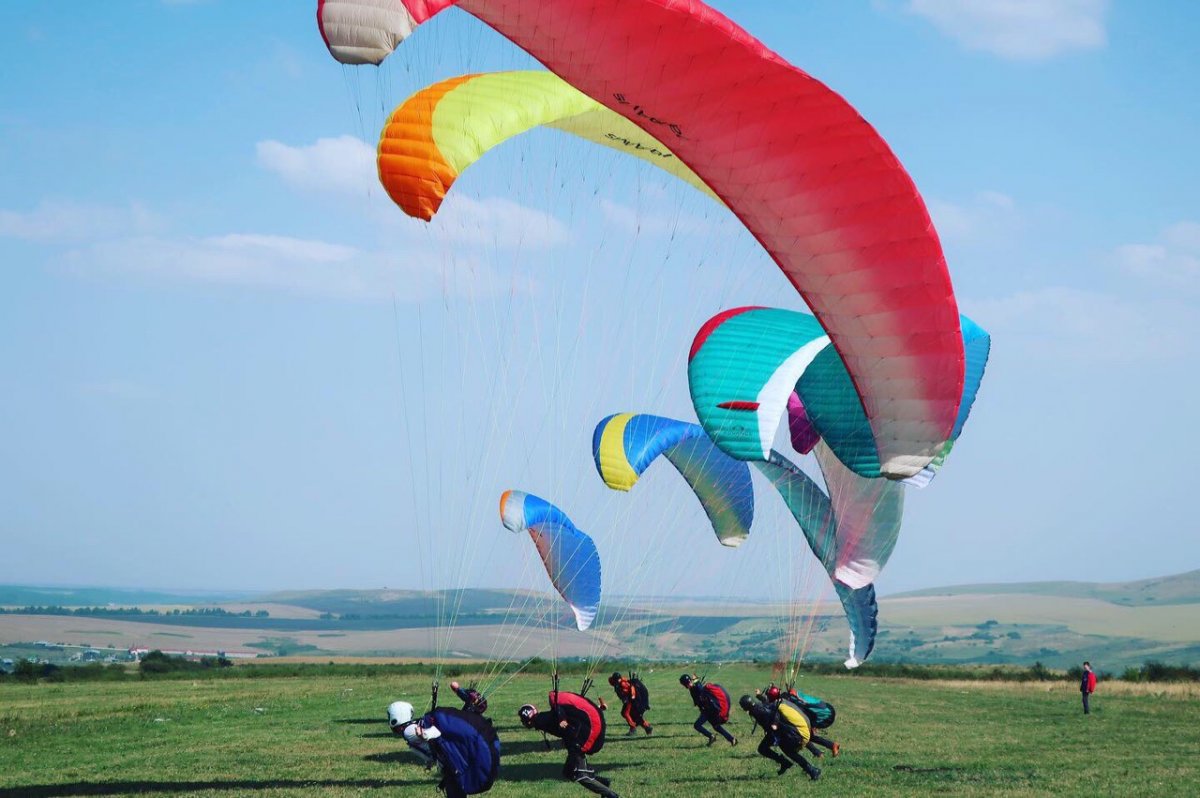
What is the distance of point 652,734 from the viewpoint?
1817 cm

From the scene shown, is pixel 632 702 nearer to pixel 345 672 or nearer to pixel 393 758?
pixel 393 758

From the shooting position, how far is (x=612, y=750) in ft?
52.1

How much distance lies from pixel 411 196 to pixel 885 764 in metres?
8.75

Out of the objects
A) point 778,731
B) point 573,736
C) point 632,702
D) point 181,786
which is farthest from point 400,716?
point 632,702

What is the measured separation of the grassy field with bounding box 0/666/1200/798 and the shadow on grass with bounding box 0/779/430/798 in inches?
0.9

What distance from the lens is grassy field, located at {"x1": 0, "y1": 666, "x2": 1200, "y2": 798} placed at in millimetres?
12375

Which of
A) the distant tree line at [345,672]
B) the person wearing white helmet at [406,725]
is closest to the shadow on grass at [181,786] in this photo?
the person wearing white helmet at [406,725]

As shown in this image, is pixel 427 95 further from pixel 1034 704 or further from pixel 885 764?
pixel 1034 704

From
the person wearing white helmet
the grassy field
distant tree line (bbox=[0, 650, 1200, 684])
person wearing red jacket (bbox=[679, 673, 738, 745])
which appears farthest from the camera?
distant tree line (bbox=[0, 650, 1200, 684])

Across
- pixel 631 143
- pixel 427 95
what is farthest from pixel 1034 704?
pixel 427 95

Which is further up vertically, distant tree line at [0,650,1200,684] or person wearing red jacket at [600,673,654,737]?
person wearing red jacket at [600,673,654,737]

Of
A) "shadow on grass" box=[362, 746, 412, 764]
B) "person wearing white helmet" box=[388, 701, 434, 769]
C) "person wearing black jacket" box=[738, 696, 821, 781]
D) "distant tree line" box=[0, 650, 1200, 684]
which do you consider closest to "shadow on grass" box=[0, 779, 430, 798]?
"shadow on grass" box=[362, 746, 412, 764]

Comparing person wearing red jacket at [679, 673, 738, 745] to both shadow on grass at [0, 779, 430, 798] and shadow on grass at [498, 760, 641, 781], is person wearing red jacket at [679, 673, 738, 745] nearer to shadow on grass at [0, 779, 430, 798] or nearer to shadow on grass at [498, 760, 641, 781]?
shadow on grass at [498, 760, 641, 781]

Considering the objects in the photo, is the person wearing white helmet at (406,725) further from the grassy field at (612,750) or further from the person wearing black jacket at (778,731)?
the person wearing black jacket at (778,731)
